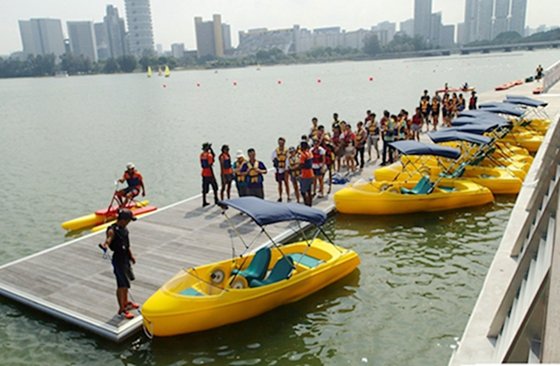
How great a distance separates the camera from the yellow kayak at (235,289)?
7.76m

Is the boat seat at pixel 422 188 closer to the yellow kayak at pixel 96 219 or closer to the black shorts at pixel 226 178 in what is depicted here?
the black shorts at pixel 226 178

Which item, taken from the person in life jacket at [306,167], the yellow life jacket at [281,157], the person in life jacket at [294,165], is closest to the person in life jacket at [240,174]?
the yellow life jacket at [281,157]

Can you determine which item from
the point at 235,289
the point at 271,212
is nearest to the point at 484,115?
the point at 271,212

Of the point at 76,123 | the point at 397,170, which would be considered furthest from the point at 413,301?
the point at 76,123

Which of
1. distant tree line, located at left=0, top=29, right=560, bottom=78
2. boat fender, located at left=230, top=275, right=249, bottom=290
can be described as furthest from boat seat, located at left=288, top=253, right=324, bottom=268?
distant tree line, located at left=0, top=29, right=560, bottom=78

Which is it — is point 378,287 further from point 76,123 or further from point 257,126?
point 76,123

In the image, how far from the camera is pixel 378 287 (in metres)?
9.54

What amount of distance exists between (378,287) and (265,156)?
632 inches

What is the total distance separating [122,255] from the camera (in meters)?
7.71

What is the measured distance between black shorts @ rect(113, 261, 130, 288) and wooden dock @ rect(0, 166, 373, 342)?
63 cm

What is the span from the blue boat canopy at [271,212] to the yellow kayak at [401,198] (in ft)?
13.8

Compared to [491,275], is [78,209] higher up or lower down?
lower down

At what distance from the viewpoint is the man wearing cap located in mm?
7461

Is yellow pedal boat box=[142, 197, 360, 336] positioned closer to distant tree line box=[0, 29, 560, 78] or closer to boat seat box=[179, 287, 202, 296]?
boat seat box=[179, 287, 202, 296]
